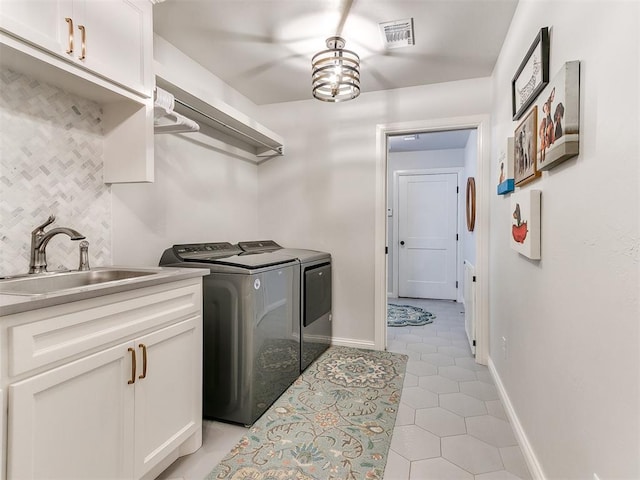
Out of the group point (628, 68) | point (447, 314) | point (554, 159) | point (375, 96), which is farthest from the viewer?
point (447, 314)

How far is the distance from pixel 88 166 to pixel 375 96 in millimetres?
2385

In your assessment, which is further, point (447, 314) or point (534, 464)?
point (447, 314)

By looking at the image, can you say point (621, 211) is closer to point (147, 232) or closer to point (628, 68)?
point (628, 68)

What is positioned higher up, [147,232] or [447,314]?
[147,232]

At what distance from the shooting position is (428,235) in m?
5.82

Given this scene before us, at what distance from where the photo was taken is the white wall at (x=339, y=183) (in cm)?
321

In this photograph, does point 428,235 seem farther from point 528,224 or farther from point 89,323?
point 89,323

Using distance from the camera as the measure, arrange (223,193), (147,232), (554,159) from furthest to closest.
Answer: (223,193) → (147,232) → (554,159)

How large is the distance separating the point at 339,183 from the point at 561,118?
2.22 m

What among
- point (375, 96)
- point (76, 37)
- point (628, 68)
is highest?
point (375, 96)

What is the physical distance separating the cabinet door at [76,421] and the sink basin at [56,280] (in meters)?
0.30

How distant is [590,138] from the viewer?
1.05 metres

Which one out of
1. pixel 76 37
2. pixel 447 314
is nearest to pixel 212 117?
pixel 76 37

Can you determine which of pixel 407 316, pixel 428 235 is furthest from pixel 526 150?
pixel 428 235
